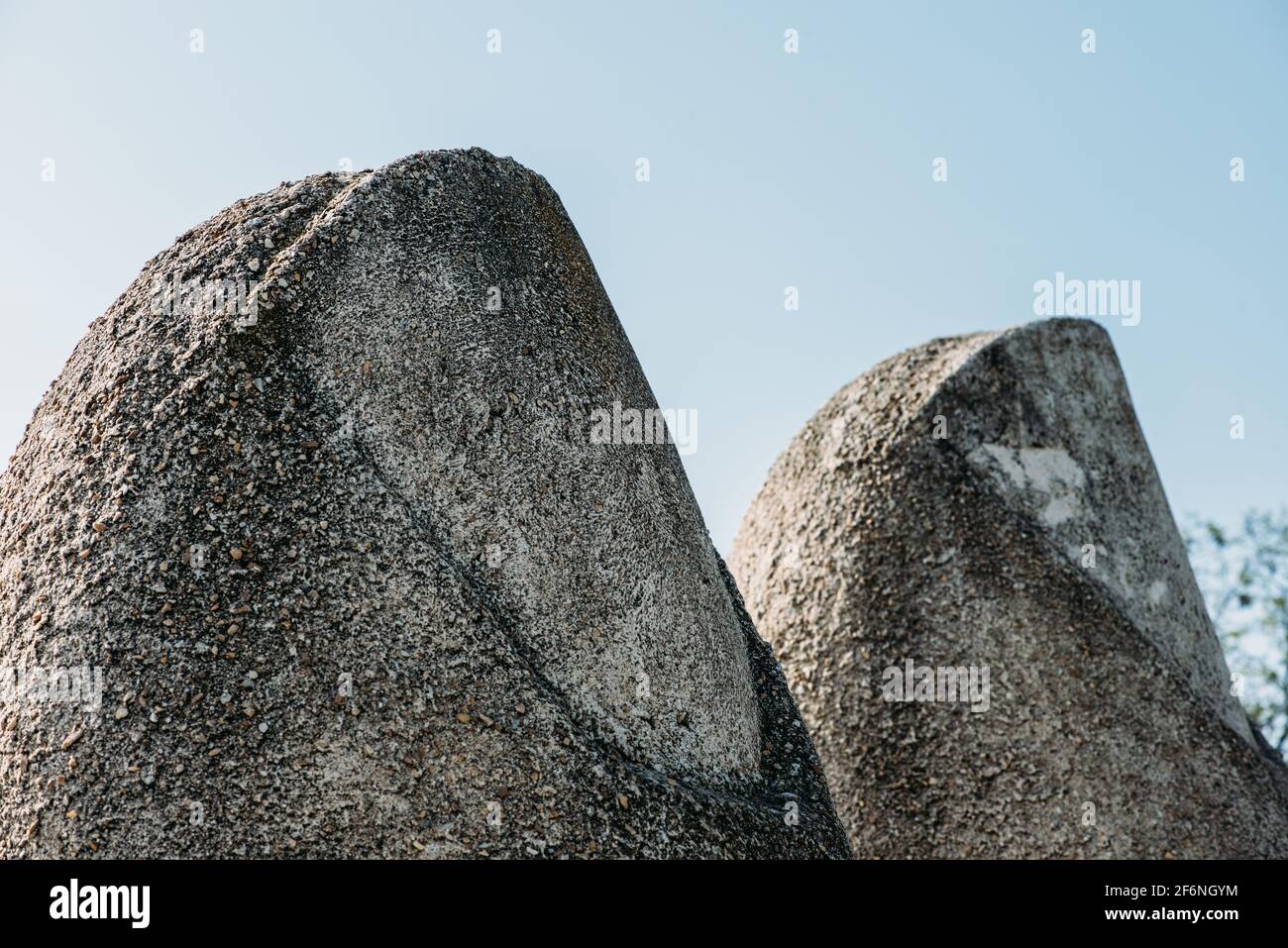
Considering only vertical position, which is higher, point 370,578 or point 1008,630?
point 370,578

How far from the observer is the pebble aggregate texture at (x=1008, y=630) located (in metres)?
4.94

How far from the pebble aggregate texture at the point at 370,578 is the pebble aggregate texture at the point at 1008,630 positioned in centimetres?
130

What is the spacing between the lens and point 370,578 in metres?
3.16

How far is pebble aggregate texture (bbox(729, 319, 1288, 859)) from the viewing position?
494 centimetres

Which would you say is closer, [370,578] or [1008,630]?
[370,578]

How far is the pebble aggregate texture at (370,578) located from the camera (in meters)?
3.00

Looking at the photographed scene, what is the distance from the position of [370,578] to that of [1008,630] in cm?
288

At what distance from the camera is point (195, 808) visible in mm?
2941

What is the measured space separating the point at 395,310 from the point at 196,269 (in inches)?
22.7

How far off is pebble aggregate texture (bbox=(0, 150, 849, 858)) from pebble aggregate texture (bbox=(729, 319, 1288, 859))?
130 centimetres

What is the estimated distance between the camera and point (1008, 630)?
5043 millimetres

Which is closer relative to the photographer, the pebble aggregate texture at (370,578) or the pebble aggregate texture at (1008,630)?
the pebble aggregate texture at (370,578)
